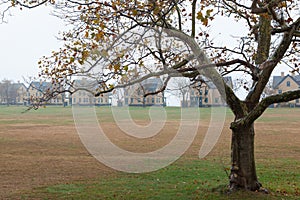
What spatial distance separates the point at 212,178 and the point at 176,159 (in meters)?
4.42

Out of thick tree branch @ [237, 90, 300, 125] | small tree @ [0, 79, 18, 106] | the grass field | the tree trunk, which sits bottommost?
the grass field

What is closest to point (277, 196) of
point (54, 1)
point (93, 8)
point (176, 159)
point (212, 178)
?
point (212, 178)

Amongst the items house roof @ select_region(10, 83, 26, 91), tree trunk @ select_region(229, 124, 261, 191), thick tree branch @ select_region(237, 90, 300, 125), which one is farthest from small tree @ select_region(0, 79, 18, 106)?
thick tree branch @ select_region(237, 90, 300, 125)

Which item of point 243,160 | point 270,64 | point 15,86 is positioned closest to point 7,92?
point 15,86

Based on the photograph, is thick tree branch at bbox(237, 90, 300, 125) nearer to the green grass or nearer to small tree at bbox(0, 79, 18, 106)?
A: the green grass

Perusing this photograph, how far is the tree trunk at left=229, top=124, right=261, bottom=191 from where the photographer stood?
8.52m

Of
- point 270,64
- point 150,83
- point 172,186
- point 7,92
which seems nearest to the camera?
point 270,64

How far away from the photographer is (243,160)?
856 cm

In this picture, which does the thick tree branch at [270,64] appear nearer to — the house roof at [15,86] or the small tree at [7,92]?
the small tree at [7,92]

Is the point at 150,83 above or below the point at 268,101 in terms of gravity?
above

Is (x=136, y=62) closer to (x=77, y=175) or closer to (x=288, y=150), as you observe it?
(x=77, y=175)

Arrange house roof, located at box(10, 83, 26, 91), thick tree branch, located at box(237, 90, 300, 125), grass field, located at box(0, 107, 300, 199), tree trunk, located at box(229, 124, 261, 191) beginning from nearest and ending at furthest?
thick tree branch, located at box(237, 90, 300, 125) < tree trunk, located at box(229, 124, 261, 191) < grass field, located at box(0, 107, 300, 199) < house roof, located at box(10, 83, 26, 91)

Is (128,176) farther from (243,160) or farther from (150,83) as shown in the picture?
(243,160)

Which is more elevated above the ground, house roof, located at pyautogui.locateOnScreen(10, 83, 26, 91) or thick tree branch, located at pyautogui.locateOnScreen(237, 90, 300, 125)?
house roof, located at pyautogui.locateOnScreen(10, 83, 26, 91)
